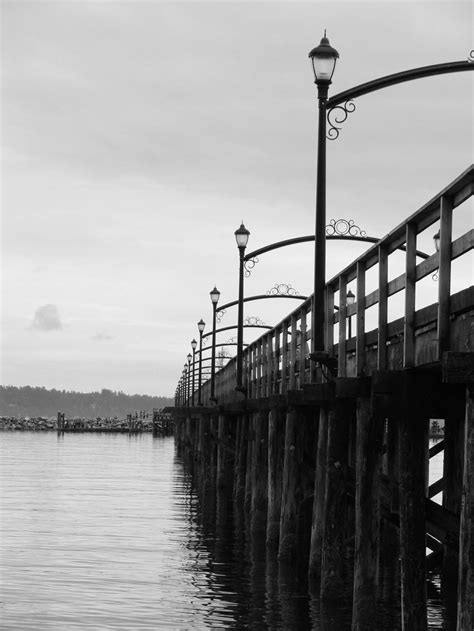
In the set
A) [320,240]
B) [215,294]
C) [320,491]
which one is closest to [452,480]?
[320,491]

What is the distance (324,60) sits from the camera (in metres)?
15.6

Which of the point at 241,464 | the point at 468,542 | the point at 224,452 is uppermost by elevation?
the point at 468,542

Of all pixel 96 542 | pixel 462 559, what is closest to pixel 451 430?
pixel 462 559

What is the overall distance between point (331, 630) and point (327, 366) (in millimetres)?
3250

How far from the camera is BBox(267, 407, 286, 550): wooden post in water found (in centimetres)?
2105

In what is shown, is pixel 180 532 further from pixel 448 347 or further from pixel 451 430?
pixel 448 347

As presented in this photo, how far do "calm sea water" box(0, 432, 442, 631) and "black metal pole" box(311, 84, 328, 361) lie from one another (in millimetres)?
3481

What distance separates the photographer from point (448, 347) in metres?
9.48

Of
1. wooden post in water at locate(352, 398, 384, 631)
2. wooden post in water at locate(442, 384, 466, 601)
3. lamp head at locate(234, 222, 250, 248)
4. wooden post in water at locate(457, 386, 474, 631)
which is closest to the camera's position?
wooden post in water at locate(457, 386, 474, 631)

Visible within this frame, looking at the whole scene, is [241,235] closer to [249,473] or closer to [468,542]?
[249,473]

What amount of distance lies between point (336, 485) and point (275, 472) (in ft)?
23.0

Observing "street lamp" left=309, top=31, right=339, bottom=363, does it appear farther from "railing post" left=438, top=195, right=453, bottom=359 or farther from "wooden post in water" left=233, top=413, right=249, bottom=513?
"wooden post in water" left=233, top=413, right=249, bottom=513

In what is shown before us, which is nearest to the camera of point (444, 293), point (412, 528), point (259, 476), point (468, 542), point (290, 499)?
→ point (468, 542)

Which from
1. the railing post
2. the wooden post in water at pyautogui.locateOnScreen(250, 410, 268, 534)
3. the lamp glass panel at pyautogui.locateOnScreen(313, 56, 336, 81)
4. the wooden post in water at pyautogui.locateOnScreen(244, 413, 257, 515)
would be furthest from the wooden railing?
the wooden post in water at pyautogui.locateOnScreen(244, 413, 257, 515)
